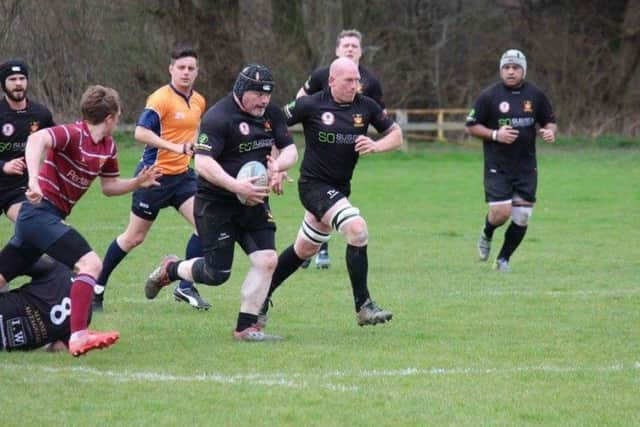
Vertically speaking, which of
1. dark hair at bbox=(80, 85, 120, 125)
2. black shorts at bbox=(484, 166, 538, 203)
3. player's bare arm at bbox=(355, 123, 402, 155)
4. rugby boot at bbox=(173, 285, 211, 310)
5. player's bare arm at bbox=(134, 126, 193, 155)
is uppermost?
dark hair at bbox=(80, 85, 120, 125)

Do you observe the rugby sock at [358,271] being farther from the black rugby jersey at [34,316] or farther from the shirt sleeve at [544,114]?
the shirt sleeve at [544,114]

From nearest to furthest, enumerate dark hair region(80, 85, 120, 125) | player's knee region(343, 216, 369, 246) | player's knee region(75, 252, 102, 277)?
player's knee region(75, 252, 102, 277)
dark hair region(80, 85, 120, 125)
player's knee region(343, 216, 369, 246)

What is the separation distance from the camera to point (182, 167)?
34.5ft

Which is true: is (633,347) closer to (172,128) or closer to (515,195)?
(172,128)

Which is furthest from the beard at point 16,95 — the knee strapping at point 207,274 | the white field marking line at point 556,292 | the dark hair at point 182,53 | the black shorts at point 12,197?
the white field marking line at point 556,292

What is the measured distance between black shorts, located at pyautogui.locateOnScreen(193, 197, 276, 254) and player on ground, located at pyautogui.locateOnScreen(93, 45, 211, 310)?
5.04 feet

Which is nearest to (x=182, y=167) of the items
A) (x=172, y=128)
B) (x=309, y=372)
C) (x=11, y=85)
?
(x=172, y=128)

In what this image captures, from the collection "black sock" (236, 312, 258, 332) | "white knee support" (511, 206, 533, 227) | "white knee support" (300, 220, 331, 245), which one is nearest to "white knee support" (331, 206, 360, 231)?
"white knee support" (300, 220, 331, 245)

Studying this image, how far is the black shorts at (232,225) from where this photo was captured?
8.55 metres

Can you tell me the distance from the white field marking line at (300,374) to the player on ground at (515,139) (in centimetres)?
554

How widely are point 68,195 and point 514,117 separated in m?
6.12

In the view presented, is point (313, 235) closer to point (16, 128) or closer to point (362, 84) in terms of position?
point (16, 128)

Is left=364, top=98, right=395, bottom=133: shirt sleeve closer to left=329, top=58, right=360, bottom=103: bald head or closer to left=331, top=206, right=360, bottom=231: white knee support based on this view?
left=329, top=58, right=360, bottom=103: bald head

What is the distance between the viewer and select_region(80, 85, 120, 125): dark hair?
7887 millimetres
